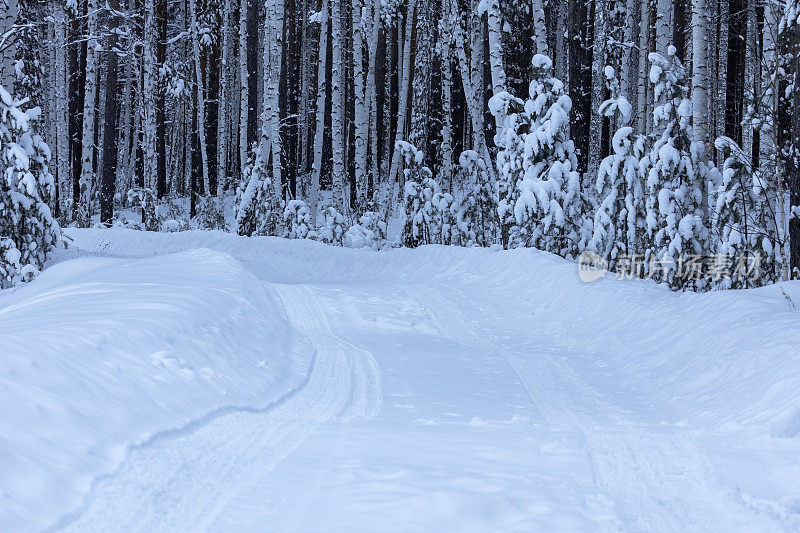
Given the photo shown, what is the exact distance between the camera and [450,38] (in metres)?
22.2

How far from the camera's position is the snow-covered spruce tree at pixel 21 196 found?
1225 cm

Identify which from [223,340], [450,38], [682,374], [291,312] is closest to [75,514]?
[223,340]

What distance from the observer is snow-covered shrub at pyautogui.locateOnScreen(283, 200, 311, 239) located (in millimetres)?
18562

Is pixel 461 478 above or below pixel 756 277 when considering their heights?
below

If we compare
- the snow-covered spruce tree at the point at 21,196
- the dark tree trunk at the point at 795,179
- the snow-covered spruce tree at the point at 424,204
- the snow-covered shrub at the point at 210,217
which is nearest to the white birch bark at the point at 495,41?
the snow-covered spruce tree at the point at 424,204

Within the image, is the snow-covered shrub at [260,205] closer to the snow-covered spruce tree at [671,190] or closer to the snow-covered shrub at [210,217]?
the snow-covered shrub at [210,217]

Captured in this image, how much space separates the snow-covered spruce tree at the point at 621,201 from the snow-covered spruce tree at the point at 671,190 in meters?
0.37

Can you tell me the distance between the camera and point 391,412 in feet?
17.1

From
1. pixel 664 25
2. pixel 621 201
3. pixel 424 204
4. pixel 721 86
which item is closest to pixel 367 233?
pixel 424 204

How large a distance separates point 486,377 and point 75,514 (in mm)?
3981

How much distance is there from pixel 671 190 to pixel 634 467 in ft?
24.2

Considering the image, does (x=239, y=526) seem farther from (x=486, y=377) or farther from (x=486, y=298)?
(x=486, y=298)

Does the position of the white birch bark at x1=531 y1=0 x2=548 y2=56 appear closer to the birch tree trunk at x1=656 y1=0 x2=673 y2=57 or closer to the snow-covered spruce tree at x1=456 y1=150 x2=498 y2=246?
the snow-covered spruce tree at x1=456 y1=150 x2=498 y2=246

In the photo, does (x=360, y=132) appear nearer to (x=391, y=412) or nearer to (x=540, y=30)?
(x=540, y=30)
